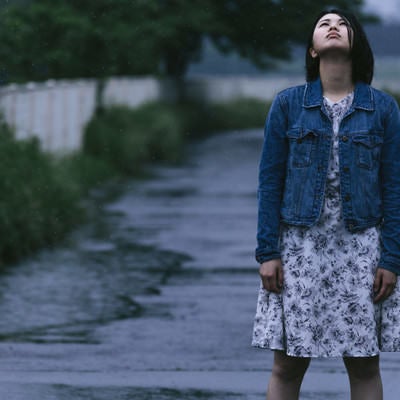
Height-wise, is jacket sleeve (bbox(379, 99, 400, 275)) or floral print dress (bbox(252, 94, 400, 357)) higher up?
jacket sleeve (bbox(379, 99, 400, 275))

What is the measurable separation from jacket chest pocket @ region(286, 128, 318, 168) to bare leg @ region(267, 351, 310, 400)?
707mm

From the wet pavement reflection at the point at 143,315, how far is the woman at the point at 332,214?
160cm

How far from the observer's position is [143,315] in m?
8.36

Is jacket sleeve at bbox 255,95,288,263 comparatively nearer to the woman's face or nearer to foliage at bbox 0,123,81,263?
the woman's face

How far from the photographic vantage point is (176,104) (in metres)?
37.9

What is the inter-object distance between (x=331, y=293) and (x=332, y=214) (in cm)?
28

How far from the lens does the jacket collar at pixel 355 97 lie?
4.56 metres

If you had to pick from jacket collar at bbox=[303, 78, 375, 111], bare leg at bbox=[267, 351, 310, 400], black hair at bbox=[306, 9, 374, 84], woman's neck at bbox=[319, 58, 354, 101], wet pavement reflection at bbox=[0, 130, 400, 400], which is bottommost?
wet pavement reflection at bbox=[0, 130, 400, 400]

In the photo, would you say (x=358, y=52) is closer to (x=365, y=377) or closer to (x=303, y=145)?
(x=303, y=145)

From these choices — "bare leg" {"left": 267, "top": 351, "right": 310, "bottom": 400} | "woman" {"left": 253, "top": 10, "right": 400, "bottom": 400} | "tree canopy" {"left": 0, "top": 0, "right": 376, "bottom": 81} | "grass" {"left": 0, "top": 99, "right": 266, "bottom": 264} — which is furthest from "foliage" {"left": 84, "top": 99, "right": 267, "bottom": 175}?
"woman" {"left": 253, "top": 10, "right": 400, "bottom": 400}

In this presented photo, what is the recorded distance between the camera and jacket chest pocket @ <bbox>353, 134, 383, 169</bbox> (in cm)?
452

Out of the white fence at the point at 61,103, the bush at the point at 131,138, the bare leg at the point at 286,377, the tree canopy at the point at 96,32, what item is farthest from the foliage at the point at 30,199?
the bush at the point at 131,138

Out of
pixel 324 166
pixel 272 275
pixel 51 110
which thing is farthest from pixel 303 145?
pixel 51 110

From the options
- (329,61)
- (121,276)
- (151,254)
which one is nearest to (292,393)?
(329,61)
